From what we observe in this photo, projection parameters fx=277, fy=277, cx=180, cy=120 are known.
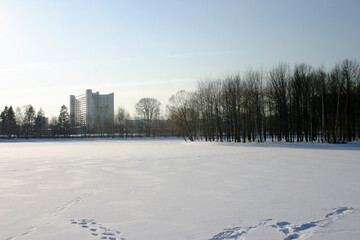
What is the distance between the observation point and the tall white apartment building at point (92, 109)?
96.5m

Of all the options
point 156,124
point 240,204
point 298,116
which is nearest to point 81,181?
point 240,204

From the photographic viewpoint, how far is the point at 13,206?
22.7 feet

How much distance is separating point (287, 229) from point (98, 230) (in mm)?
3449

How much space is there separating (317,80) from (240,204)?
38.1 meters

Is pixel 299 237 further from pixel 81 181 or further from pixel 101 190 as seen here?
pixel 81 181

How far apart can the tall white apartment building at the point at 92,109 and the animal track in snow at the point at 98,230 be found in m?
82.7

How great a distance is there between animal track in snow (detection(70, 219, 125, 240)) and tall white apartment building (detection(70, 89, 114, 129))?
8270 centimetres

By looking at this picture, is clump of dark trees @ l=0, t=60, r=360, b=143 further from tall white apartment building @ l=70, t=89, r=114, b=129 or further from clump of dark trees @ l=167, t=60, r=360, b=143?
tall white apartment building @ l=70, t=89, r=114, b=129

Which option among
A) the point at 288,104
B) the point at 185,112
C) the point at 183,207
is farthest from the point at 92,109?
the point at 183,207

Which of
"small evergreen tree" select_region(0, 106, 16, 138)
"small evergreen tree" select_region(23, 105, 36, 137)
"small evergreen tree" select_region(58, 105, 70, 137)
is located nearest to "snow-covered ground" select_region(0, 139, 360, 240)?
"small evergreen tree" select_region(58, 105, 70, 137)

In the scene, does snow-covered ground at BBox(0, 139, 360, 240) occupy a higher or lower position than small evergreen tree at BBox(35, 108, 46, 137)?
lower

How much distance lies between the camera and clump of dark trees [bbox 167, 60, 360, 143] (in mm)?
38281

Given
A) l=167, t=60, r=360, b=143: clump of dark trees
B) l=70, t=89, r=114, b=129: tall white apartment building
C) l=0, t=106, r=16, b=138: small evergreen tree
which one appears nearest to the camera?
l=167, t=60, r=360, b=143: clump of dark trees

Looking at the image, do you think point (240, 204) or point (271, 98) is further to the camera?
point (271, 98)
